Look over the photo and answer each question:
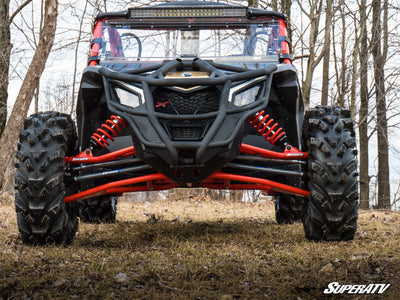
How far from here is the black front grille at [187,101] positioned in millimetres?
4219

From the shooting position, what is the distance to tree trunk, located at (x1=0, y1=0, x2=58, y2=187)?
11094 mm

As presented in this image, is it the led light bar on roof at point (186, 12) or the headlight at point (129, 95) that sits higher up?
the led light bar on roof at point (186, 12)

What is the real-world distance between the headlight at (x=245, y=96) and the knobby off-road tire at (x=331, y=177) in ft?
2.01

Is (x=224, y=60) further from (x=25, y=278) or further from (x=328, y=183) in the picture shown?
(x=25, y=278)

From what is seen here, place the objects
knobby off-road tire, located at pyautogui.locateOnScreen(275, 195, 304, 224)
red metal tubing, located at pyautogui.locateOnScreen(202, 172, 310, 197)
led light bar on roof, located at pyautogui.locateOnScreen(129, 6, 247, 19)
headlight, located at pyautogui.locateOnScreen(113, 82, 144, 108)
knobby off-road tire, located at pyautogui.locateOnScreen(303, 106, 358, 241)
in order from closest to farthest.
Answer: headlight, located at pyautogui.locateOnScreen(113, 82, 144, 108) < knobby off-road tire, located at pyautogui.locateOnScreen(303, 106, 358, 241) < red metal tubing, located at pyautogui.locateOnScreen(202, 172, 310, 197) < led light bar on roof, located at pyautogui.locateOnScreen(129, 6, 247, 19) < knobby off-road tire, located at pyautogui.locateOnScreen(275, 195, 304, 224)

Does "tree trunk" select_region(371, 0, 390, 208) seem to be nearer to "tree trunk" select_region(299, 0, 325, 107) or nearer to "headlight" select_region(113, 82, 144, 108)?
"tree trunk" select_region(299, 0, 325, 107)

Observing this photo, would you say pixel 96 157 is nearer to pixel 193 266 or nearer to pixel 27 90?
pixel 193 266

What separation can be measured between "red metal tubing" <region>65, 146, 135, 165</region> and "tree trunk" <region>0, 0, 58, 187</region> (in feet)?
23.2

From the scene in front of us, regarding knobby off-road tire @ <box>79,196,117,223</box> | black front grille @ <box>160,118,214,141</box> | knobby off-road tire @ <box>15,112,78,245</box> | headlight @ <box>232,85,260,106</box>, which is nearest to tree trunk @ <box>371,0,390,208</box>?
knobby off-road tire @ <box>79,196,117,223</box>

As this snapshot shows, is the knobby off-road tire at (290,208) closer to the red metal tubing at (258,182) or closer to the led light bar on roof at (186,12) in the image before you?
the red metal tubing at (258,182)

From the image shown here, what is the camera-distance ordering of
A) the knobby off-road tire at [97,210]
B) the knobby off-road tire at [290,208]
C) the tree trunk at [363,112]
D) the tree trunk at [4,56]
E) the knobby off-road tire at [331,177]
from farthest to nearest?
the tree trunk at [363,112]
the tree trunk at [4,56]
the knobby off-road tire at [97,210]
the knobby off-road tire at [290,208]
the knobby off-road tire at [331,177]

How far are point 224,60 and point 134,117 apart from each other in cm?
167

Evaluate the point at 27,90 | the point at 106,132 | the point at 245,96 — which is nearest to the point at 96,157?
the point at 106,132

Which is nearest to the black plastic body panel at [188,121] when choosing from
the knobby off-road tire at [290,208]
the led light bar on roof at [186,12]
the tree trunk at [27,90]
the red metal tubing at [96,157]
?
the red metal tubing at [96,157]
